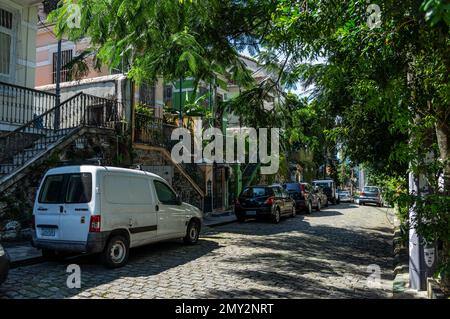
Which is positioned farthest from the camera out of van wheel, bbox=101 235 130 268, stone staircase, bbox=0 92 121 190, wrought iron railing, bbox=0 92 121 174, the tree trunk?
wrought iron railing, bbox=0 92 121 174

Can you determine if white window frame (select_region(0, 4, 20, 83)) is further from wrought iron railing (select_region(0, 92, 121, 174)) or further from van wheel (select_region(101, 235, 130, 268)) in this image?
van wheel (select_region(101, 235, 130, 268))

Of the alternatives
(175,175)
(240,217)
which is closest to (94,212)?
(175,175)

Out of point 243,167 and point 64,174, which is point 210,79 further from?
point 243,167

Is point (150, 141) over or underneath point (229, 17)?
underneath

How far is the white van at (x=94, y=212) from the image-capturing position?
745cm

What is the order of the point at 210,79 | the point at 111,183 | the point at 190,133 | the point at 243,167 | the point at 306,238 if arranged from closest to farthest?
the point at 111,183 → the point at 210,79 → the point at 306,238 → the point at 190,133 → the point at 243,167

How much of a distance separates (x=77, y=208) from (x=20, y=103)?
698cm

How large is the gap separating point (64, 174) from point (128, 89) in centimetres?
745

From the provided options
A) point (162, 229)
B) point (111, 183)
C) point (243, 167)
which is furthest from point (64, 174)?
point (243, 167)

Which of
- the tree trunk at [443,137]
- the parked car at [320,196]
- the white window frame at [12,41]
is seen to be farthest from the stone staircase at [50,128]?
the parked car at [320,196]

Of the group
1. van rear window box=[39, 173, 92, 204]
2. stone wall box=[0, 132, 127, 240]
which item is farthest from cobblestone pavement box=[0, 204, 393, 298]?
stone wall box=[0, 132, 127, 240]

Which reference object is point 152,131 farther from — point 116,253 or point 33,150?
point 116,253

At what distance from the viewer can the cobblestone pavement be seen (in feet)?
20.5
